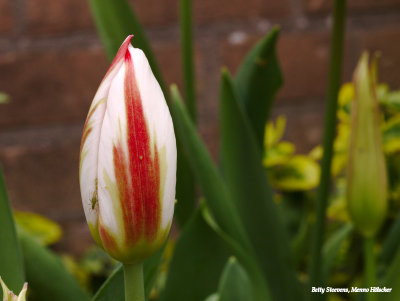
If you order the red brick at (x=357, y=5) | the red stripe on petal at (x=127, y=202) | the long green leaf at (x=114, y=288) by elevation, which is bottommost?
the long green leaf at (x=114, y=288)

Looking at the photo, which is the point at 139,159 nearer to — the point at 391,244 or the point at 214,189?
the point at 214,189

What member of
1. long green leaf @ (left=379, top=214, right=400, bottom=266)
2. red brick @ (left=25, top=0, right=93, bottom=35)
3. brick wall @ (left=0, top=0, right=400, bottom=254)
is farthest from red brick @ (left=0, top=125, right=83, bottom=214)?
long green leaf @ (left=379, top=214, right=400, bottom=266)

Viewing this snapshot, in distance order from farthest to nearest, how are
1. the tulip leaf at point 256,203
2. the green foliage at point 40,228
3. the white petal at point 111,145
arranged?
the green foliage at point 40,228, the tulip leaf at point 256,203, the white petal at point 111,145

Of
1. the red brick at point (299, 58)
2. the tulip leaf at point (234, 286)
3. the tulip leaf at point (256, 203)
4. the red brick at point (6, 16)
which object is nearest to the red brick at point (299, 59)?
the red brick at point (299, 58)

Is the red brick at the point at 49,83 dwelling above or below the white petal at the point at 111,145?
above

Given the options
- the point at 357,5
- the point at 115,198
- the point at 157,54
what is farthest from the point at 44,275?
the point at 357,5

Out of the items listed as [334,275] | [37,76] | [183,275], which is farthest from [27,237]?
[37,76]

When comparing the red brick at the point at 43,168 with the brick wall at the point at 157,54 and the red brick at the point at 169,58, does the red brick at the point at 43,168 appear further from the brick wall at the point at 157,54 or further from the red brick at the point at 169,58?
the red brick at the point at 169,58
